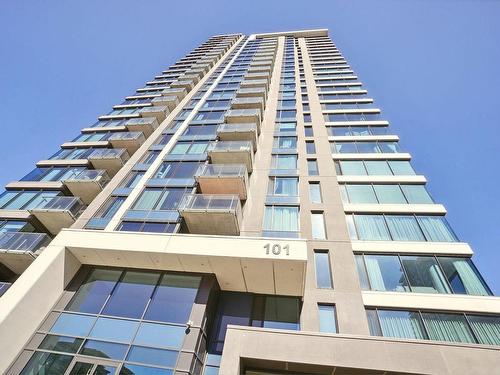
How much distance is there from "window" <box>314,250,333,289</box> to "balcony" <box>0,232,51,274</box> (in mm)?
15202

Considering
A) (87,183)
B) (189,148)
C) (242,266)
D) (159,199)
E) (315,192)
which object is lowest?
(242,266)

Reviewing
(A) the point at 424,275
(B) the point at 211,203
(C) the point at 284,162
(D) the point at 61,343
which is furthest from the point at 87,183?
(A) the point at 424,275

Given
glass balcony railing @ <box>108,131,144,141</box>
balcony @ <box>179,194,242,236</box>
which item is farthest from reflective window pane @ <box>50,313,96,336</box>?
glass balcony railing @ <box>108,131,144,141</box>

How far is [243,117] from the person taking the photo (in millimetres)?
25141

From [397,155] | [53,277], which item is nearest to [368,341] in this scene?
[53,277]

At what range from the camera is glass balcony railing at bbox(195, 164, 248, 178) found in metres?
17.1

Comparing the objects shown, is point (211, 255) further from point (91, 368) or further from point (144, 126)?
point (144, 126)

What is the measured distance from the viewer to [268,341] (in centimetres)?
984

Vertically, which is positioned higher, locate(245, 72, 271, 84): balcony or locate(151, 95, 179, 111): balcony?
locate(245, 72, 271, 84): balcony

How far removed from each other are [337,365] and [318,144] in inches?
665

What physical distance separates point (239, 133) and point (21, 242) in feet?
51.1

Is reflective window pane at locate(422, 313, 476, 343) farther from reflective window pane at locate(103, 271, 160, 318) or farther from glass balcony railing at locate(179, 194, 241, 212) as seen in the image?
reflective window pane at locate(103, 271, 160, 318)

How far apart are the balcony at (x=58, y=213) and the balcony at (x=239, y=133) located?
11463 mm

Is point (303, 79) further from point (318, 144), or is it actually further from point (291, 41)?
point (291, 41)
